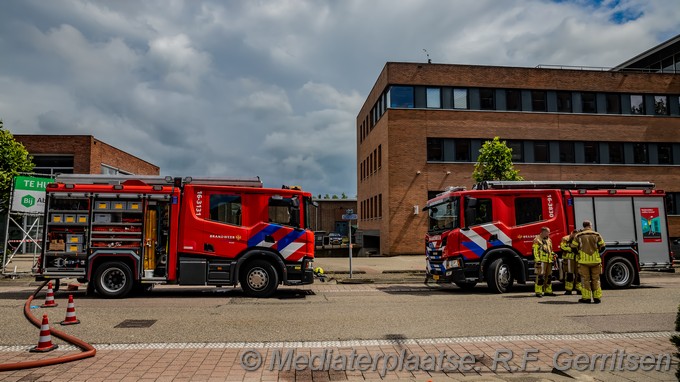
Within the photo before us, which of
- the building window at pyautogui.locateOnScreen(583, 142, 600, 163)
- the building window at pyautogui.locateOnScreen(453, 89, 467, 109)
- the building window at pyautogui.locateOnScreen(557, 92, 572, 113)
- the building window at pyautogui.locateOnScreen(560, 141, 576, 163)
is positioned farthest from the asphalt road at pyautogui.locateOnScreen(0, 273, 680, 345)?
the building window at pyautogui.locateOnScreen(557, 92, 572, 113)

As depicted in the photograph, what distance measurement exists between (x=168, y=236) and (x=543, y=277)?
9.35m

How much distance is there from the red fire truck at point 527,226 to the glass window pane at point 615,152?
21183 mm

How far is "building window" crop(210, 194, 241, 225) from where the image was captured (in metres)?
12.4

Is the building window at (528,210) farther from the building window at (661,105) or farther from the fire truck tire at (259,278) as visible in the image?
the building window at (661,105)

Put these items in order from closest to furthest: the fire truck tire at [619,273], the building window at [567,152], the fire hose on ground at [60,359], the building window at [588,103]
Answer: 1. the fire hose on ground at [60,359]
2. the fire truck tire at [619,273]
3. the building window at [567,152]
4. the building window at [588,103]

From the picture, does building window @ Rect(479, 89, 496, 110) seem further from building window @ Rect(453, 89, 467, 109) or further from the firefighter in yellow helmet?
the firefighter in yellow helmet

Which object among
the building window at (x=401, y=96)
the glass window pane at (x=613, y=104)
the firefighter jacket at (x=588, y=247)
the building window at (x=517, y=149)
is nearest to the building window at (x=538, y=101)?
the building window at (x=517, y=149)

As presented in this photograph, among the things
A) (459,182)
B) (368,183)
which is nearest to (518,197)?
(459,182)

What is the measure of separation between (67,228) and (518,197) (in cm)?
1175

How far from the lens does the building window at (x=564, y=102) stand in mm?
33469

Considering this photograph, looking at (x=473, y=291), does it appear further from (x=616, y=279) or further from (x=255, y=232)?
(x=255, y=232)

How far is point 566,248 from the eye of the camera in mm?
12328

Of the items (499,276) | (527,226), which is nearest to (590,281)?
(499,276)

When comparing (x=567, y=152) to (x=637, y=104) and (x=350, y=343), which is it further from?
(x=350, y=343)
